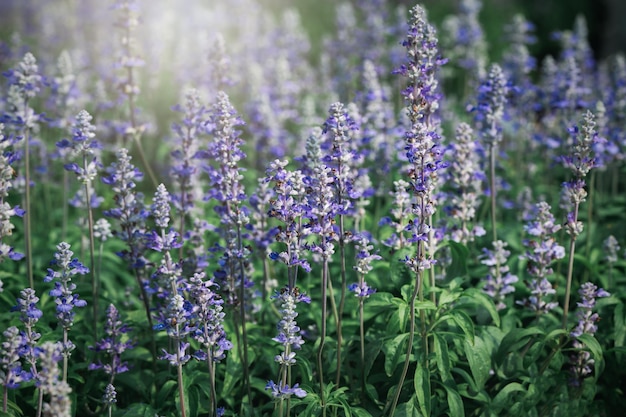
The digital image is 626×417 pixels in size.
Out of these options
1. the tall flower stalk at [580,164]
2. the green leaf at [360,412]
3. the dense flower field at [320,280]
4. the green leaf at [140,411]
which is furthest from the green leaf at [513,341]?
the green leaf at [140,411]

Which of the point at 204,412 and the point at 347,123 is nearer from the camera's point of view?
the point at 347,123

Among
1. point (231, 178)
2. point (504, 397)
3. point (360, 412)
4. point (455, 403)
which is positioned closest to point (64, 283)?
point (231, 178)

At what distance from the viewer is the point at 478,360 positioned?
199 inches

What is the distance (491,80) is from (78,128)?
334cm

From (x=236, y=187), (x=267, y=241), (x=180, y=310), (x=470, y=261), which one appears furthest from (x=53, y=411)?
(x=470, y=261)

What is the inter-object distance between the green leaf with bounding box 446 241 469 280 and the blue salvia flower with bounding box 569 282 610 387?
34.3 inches

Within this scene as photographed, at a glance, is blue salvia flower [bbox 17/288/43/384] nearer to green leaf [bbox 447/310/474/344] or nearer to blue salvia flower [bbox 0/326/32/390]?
blue salvia flower [bbox 0/326/32/390]

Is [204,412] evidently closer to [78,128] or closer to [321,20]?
[78,128]

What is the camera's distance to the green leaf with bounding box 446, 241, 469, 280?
18.1 feet

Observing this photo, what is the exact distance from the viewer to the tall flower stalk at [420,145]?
4395 mm

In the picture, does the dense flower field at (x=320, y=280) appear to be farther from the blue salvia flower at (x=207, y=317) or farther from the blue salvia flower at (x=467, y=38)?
the blue salvia flower at (x=467, y=38)

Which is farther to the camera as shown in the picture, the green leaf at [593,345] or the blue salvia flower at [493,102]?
the blue salvia flower at [493,102]

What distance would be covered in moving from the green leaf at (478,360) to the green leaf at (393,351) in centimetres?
48

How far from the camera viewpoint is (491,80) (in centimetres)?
602
